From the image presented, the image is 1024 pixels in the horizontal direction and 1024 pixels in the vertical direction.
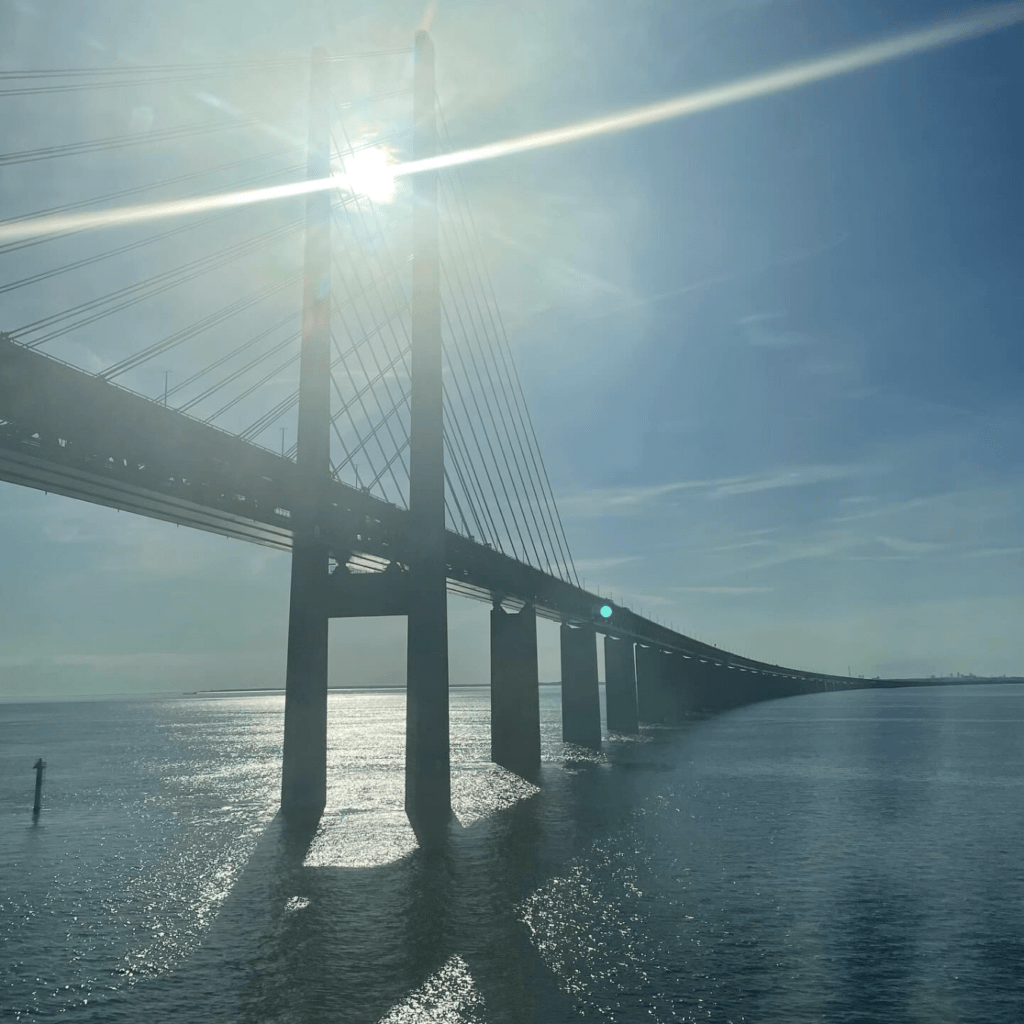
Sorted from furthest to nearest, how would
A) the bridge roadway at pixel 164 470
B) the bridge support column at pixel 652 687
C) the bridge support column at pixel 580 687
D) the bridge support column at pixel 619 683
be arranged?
the bridge support column at pixel 652 687
the bridge support column at pixel 619 683
the bridge support column at pixel 580 687
the bridge roadway at pixel 164 470

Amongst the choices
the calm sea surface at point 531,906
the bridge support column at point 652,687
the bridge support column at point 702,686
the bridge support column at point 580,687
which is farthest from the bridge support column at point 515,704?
the bridge support column at point 702,686

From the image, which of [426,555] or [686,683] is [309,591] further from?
[686,683]

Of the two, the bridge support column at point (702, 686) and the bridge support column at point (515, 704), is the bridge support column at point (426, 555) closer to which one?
the bridge support column at point (515, 704)

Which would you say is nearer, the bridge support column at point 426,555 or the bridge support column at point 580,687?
the bridge support column at point 426,555

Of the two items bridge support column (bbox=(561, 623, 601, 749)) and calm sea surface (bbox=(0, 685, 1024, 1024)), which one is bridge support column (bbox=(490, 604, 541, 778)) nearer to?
calm sea surface (bbox=(0, 685, 1024, 1024))

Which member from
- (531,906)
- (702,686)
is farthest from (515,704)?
(702,686)

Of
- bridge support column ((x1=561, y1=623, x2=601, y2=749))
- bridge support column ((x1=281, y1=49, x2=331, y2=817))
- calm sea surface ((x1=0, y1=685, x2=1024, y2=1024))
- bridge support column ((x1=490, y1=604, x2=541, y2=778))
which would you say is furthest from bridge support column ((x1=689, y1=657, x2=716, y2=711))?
bridge support column ((x1=281, y1=49, x2=331, y2=817))
